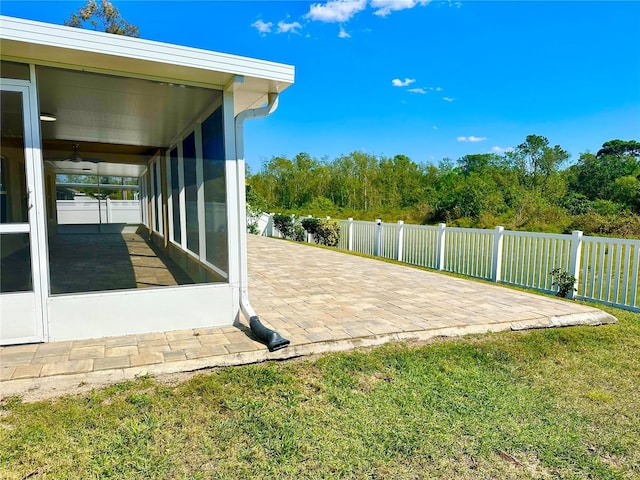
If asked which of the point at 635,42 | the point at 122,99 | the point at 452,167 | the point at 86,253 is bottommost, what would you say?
the point at 86,253

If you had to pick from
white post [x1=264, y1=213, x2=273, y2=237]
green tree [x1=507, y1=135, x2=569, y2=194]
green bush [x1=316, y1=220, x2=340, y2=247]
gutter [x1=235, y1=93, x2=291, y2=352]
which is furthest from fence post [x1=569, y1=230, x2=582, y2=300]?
green tree [x1=507, y1=135, x2=569, y2=194]

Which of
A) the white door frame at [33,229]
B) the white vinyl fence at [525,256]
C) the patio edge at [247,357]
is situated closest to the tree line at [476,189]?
the white vinyl fence at [525,256]

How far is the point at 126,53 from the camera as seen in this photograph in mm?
3004

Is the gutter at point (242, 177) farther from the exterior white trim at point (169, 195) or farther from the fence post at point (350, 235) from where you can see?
the fence post at point (350, 235)

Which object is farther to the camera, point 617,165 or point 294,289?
point 617,165

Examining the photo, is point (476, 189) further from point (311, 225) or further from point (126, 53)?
point (126, 53)

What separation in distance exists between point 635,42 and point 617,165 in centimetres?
995

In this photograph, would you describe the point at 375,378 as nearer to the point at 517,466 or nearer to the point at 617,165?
the point at 517,466

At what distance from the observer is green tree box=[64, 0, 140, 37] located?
18625mm

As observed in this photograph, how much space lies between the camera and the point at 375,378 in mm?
2822

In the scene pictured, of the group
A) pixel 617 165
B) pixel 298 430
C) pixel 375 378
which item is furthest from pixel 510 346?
pixel 617 165

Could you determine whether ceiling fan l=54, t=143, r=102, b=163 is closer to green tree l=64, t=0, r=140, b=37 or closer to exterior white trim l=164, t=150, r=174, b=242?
exterior white trim l=164, t=150, r=174, b=242

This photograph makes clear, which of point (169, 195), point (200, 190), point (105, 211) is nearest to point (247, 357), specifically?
point (200, 190)

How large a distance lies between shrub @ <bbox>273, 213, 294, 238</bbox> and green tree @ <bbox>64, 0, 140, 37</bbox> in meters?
12.0
